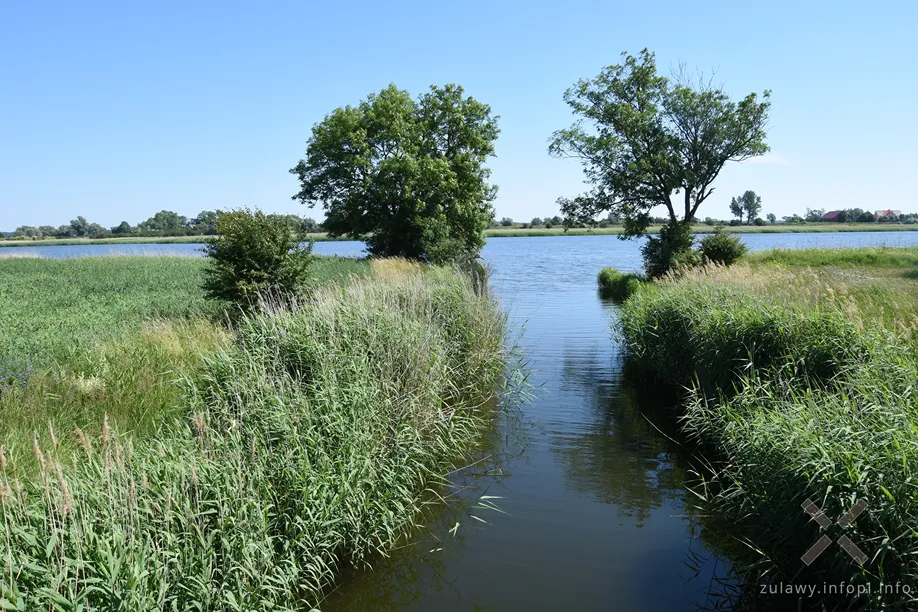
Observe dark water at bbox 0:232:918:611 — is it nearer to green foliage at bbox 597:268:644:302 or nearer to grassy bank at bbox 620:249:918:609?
grassy bank at bbox 620:249:918:609

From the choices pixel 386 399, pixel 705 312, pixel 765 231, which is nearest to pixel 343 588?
pixel 386 399

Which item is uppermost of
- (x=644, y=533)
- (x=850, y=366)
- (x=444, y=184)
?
(x=444, y=184)

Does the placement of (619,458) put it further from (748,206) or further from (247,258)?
(748,206)

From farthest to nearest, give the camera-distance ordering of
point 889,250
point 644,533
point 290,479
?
point 889,250 → point 644,533 → point 290,479

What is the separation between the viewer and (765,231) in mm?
92875

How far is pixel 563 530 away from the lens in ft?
20.9

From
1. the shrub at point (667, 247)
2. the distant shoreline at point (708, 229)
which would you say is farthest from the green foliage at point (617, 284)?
the distant shoreline at point (708, 229)

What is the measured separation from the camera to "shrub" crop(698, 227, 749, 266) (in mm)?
24719

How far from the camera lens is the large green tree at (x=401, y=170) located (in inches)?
1451

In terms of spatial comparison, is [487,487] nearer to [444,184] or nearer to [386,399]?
[386,399]

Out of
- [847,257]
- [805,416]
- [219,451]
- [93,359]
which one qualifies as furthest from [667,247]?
[219,451]

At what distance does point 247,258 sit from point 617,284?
2015 centimetres

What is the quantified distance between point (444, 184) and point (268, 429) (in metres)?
32.6

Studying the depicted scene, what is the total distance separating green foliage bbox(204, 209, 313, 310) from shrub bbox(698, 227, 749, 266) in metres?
17.9
